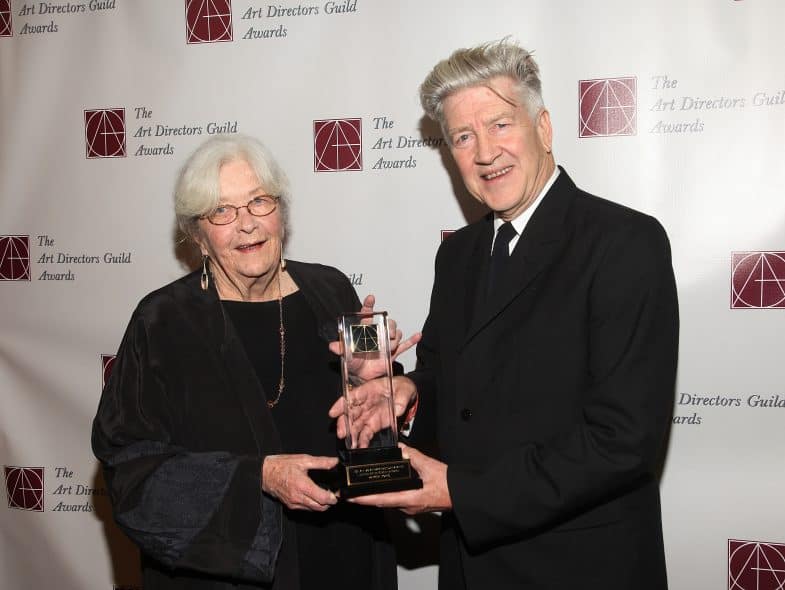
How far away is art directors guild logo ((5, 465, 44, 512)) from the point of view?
311 cm

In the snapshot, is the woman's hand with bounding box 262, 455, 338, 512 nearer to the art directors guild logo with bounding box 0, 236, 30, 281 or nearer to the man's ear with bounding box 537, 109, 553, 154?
the man's ear with bounding box 537, 109, 553, 154

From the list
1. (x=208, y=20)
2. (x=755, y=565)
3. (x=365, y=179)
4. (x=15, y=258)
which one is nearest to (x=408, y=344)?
(x=365, y=179)

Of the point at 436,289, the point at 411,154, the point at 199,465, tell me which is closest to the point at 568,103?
the point at 411,154

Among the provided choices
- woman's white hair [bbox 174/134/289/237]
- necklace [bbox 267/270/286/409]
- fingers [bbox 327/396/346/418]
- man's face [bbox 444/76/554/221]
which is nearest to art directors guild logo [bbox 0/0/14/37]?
woman's white hair [bbox 174/134/289/237]

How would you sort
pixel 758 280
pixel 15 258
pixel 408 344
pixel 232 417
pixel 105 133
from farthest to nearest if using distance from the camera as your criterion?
pixel 15 258
pixel 105 133
pixel 758 280
pixel 408 344
pixel 232 417

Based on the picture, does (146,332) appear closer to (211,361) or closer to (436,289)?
(211,361)

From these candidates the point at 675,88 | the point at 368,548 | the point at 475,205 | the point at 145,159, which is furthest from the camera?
the point at 145,159

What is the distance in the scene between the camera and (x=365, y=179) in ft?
8.87

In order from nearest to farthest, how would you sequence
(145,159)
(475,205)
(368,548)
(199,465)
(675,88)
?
(199,465) < (368,548) < (675,88) < (475,205) < (145,159)

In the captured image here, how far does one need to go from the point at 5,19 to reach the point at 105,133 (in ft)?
2.15

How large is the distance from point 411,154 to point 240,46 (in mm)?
783

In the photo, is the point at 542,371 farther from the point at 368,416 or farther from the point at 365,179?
the point at 365,179

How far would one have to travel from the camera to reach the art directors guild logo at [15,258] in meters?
3.05

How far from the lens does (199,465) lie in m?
1.83
